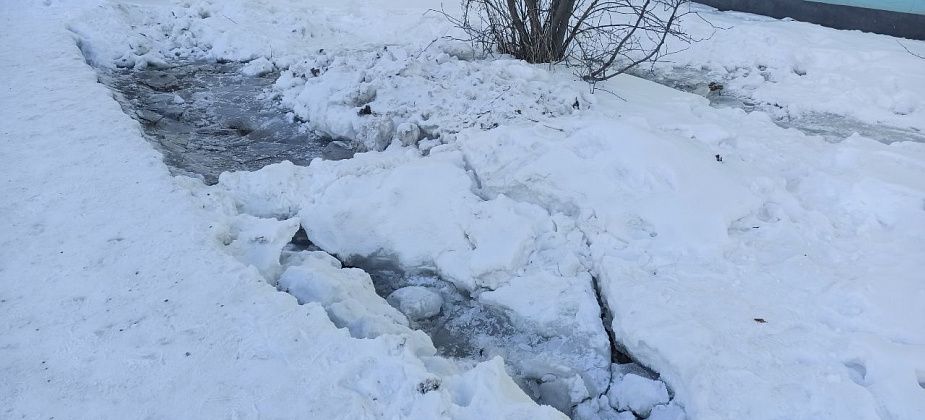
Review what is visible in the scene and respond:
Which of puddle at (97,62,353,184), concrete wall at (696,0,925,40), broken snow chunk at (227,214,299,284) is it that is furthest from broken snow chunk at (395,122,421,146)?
concrete wall at (696,0,925,40)

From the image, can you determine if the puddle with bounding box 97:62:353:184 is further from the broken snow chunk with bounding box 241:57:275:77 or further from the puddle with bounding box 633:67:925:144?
the puddle with bounding box 633:67:925:144

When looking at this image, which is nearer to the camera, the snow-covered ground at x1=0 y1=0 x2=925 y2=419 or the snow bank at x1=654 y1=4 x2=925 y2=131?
the snow-covered ground at x1=0 y1=0 x2=925 y2=419

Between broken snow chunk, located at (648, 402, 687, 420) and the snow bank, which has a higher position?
the snow bank

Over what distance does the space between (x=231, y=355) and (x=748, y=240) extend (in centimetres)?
230

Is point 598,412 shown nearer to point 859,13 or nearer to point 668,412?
point 668,412

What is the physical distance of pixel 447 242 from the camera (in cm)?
324

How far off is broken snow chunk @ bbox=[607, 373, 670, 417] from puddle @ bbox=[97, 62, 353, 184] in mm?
A: 2603

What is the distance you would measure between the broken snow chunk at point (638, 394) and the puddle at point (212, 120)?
8.54 feet

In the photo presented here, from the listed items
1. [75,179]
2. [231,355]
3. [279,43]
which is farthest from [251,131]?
[231,355]

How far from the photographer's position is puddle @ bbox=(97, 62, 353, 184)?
4273mm

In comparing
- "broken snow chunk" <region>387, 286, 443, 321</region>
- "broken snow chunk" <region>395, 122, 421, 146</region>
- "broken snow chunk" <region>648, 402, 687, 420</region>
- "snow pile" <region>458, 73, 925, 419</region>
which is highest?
"broken snow chunk" <region>395, 122, 421, 146</region>

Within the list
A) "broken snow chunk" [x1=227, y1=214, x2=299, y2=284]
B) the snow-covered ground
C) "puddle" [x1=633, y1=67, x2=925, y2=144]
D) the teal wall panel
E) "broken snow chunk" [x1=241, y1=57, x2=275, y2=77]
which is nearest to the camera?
the snow-covered ground

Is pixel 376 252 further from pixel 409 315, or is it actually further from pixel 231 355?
pixel 231 355

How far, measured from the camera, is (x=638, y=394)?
241cm
